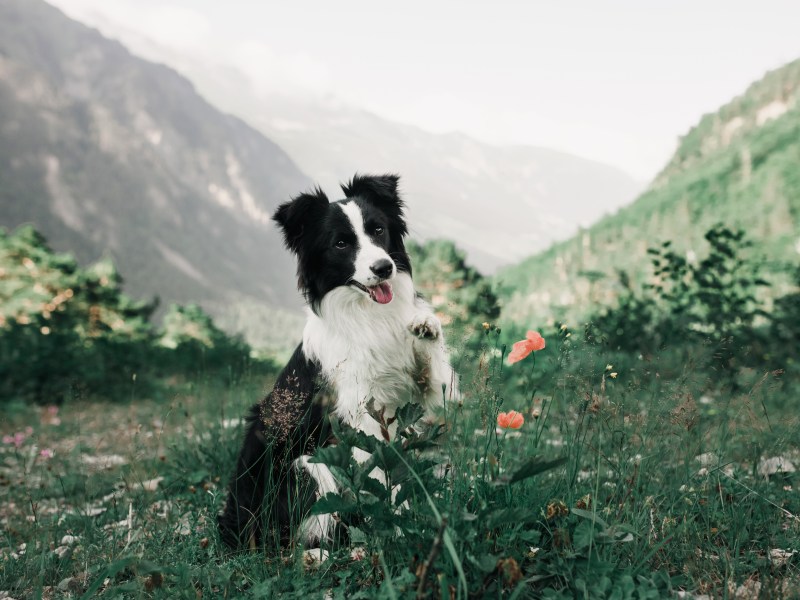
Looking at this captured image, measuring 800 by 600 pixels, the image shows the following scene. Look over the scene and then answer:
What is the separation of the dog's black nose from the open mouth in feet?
0.31

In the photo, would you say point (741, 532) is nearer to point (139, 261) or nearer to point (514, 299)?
point (514, 299)

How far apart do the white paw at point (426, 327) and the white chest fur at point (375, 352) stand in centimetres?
2

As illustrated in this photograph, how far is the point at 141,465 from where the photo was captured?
16.0 feet

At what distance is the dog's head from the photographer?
3.34 meters

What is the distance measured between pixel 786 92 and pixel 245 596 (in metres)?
43.5

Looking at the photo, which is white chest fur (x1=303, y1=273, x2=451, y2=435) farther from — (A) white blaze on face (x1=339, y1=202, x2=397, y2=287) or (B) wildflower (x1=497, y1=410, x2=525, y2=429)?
(B) wildflower (x1=497, y1=410, x2=525, y2=429)

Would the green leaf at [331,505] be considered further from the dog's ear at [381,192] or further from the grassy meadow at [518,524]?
the dog's ear at [381,192]

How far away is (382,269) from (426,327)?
16.5 inches

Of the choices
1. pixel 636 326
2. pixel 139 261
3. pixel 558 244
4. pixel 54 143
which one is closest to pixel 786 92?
pixel 558 244

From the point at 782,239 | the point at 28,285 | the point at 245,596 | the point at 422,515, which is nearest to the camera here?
the point at 422,515

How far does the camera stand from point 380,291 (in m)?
3.34

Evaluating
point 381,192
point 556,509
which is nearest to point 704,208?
point 381,192

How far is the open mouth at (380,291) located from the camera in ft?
10.9

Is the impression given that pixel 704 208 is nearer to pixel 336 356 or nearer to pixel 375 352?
pixel 375 352
